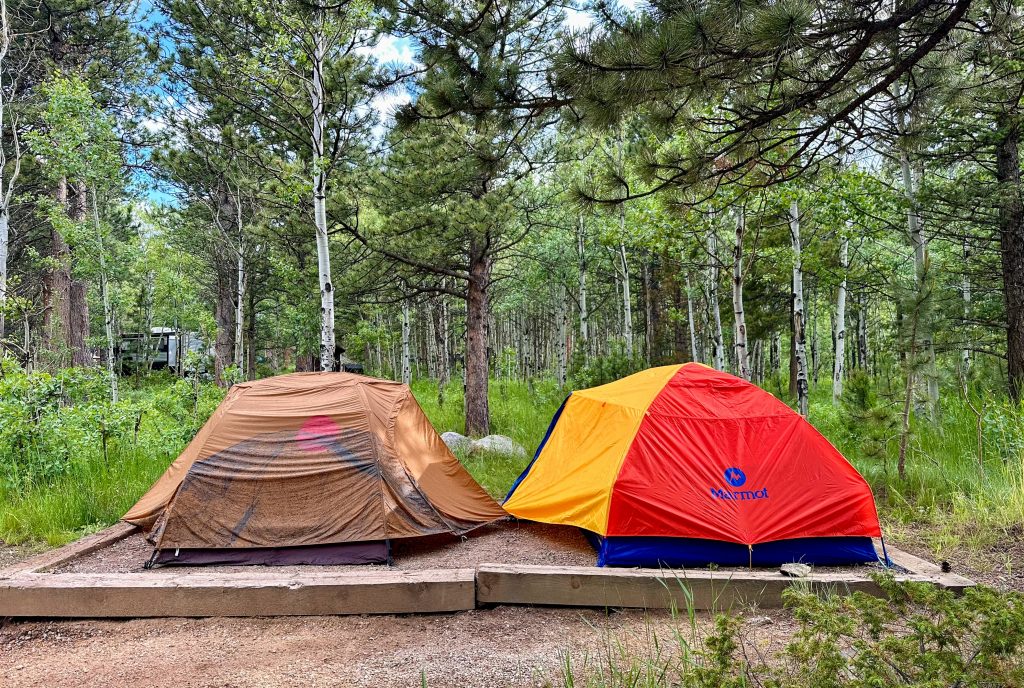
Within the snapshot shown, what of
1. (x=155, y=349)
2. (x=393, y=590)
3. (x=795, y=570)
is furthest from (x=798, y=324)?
(x=155, y=349)

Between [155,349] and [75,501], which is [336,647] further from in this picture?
[155,349]

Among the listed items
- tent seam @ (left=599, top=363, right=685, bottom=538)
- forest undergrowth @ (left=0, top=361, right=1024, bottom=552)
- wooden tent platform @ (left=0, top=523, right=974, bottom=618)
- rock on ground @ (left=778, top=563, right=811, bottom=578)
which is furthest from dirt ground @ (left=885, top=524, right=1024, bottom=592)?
tent seam @ (left=599, top=363, right=685, bottom=538)

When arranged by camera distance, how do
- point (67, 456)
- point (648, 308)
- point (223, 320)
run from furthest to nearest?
point (648, 308), point (223, 320), point (67, 456)

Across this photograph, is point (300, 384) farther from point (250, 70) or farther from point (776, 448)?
point (250, 70)

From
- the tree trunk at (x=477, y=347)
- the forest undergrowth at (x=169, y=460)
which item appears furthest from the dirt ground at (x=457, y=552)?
the tree trunk at (x=477, y=347)

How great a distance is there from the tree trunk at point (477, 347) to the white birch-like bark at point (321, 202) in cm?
259

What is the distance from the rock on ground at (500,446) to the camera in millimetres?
8250

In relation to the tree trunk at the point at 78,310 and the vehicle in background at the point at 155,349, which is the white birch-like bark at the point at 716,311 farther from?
the vehicle in background at the point at 155,349

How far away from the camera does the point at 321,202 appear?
8.68m

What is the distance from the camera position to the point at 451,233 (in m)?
9.29

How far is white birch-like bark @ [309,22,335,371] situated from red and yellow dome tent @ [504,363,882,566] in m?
4.88

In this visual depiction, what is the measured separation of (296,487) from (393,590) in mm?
1325

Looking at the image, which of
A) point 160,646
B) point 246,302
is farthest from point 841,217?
point 246,302

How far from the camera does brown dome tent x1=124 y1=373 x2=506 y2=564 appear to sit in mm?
4457
